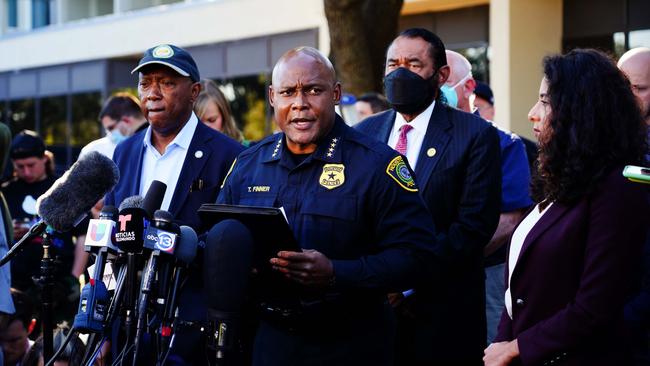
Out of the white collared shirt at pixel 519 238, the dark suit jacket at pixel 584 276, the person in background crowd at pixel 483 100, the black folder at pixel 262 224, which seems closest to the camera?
the black folder at pixel 262 224

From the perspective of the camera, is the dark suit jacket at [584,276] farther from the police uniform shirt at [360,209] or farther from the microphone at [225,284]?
the microphone at [225,284]

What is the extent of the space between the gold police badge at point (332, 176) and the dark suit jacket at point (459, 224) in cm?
102

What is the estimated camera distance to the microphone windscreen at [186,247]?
351 cm

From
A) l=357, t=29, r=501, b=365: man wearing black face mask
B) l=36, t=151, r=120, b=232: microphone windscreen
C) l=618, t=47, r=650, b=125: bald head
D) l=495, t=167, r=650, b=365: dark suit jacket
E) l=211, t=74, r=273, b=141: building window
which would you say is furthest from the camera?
l=211, t=74, r=273, b=141: building window

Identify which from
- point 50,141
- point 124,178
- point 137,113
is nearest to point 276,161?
point 124,178

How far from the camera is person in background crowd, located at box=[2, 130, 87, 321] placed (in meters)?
7.84

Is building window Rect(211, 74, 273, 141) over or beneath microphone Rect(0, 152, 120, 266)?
over

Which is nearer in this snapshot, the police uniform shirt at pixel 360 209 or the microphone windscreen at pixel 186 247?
the microphone windscreen at pixel 186 247

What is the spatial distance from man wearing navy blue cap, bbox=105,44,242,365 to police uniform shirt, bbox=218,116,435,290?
0.93 meters

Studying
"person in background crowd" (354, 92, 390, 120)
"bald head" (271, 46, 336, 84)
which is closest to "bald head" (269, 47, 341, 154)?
"bald head" (271, 46, 336, 84)

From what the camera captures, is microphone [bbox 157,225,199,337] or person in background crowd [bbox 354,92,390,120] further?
person in background crowd [bbox 354,92,390,120]

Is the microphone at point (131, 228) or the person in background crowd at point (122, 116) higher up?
the person in background crowd at point (122, 116)

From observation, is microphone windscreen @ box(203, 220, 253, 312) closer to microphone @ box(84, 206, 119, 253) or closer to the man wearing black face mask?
microphone @ box(84, 206, 119, 253)

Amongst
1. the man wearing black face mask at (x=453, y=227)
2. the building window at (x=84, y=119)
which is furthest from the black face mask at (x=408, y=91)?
the building window at (x=84, y=119)
